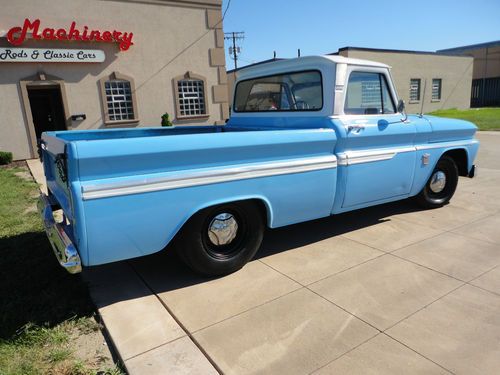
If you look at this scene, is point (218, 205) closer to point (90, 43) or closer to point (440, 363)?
point (440, 363)

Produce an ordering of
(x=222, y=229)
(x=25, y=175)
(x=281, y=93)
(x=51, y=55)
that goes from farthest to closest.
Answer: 1. (x=51, y=55)
2. (x=25, y=175)
3. (x=281, y=93)
4. (x=222, y=229)

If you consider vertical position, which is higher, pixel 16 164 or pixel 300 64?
pixel 300 64

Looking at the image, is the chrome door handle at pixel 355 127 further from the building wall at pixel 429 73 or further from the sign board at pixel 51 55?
the building wall at pixel 429 73

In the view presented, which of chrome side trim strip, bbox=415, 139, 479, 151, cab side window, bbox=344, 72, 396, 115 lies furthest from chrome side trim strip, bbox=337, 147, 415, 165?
cab side window, bbox=344, 72, 396, 115

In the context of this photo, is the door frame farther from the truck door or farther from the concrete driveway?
the truck door

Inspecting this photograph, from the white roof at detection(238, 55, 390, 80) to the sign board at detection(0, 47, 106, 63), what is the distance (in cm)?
877

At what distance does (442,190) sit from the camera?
546 cm

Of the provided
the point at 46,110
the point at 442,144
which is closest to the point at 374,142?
the point at 442,144

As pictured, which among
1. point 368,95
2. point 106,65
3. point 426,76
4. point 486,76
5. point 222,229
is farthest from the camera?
point 486,76

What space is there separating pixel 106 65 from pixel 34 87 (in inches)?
87.9

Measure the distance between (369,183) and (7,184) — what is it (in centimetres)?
726

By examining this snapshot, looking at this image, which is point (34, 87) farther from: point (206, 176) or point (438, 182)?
point (438, 182)

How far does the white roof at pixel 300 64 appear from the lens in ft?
12.8

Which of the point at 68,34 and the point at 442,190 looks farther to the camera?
the point at 68,34
